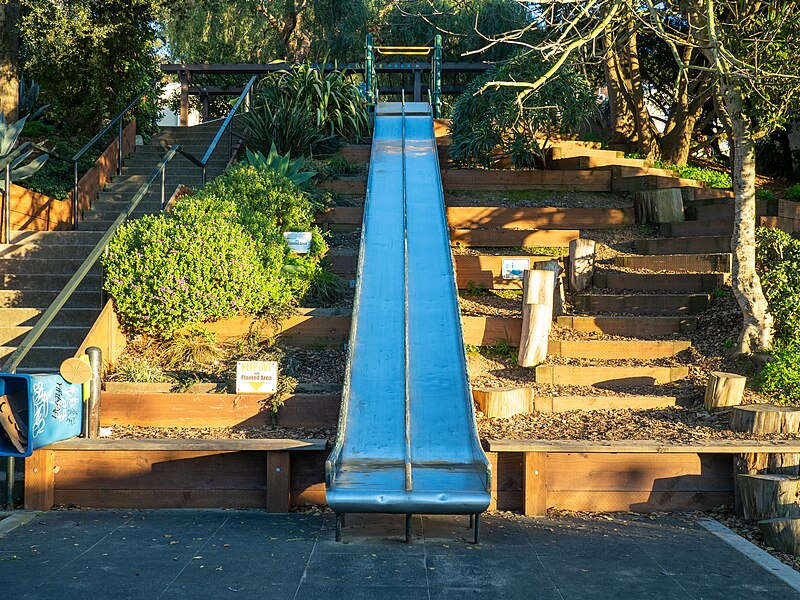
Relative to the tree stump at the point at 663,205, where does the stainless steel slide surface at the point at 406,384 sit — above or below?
below

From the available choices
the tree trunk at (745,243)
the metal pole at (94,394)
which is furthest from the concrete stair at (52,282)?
the tree trunk at (745,243)

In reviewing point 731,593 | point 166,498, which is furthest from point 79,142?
point 731,593

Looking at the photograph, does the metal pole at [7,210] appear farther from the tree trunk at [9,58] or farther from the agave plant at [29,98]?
the agave plant at [29,98]

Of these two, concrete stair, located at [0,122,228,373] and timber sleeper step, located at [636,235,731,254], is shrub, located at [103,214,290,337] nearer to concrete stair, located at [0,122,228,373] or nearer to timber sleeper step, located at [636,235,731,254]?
concrete stair, located at [0,122,228,373]

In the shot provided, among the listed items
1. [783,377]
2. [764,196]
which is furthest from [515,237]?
[783,377]

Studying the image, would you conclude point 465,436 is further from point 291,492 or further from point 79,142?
point 79,142

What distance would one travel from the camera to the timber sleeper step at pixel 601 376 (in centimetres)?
745

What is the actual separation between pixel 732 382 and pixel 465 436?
231cm

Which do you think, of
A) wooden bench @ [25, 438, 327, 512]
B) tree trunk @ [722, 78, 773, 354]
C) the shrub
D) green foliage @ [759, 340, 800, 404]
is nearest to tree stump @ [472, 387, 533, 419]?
wooden bench @ [25, 438, 327, 512]

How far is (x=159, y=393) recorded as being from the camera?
6750 mm

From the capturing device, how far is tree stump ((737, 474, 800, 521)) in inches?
216

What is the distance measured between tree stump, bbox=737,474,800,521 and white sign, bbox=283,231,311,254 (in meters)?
4.84

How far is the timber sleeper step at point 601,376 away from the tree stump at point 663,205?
11.9ft

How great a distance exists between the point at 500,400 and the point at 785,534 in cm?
221
